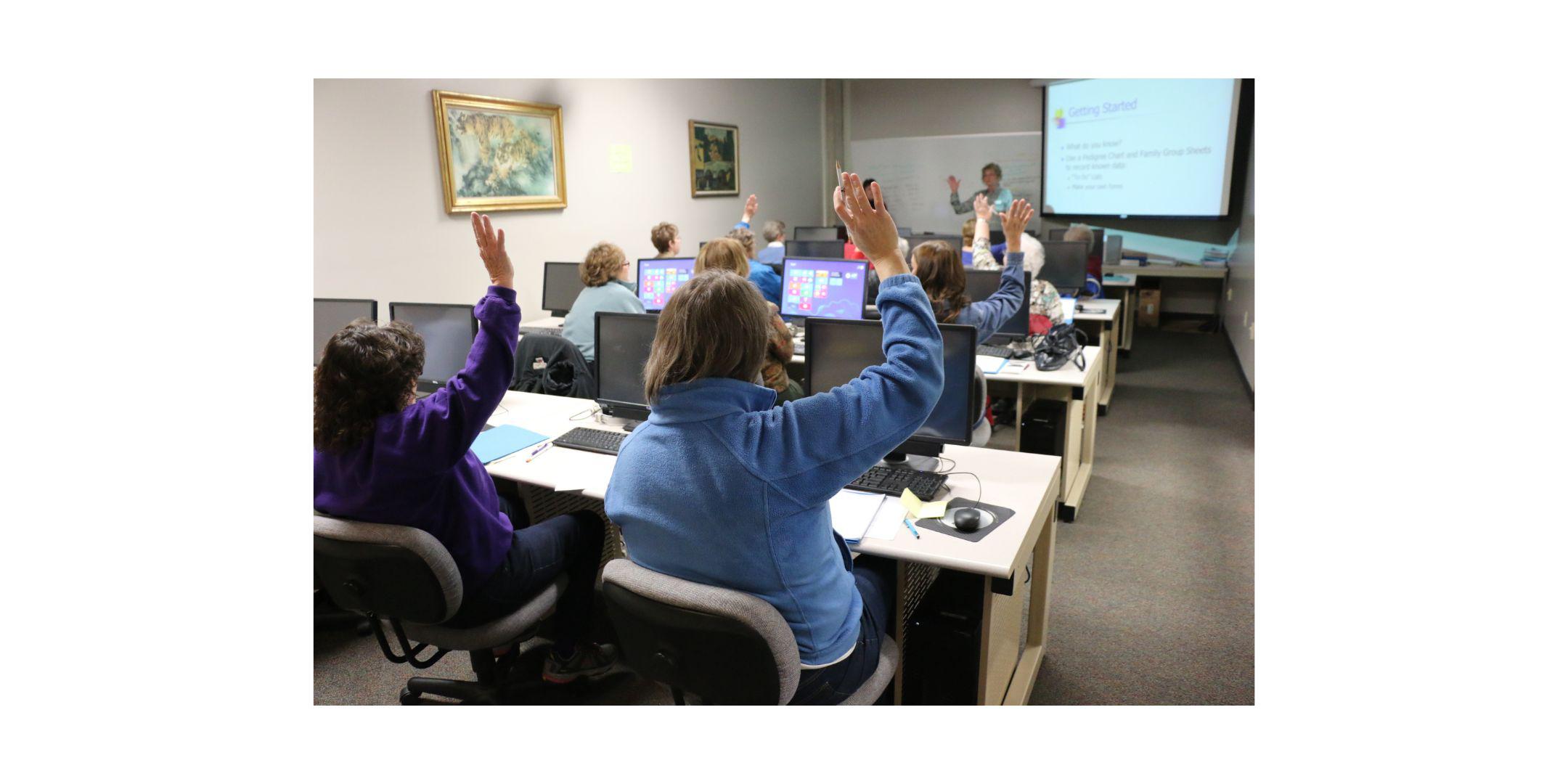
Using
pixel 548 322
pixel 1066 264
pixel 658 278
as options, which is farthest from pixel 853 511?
pixel 548 322

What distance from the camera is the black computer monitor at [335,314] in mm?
3326

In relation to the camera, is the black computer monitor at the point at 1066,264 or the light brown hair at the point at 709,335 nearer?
the light brown hair at the point at 709,335

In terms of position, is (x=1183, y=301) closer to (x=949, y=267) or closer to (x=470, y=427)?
(x=949, y=267)

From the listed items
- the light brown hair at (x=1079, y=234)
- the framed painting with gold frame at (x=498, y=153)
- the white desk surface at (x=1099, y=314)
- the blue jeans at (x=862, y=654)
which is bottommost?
the blue jeans at (x=862, y=654)

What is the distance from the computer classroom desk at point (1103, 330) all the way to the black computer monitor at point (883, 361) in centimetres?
272

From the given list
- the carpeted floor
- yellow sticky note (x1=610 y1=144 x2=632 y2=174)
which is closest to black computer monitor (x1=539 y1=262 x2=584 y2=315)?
yellow sticky note (x1=610 y1=144 x2=632 y2=174)

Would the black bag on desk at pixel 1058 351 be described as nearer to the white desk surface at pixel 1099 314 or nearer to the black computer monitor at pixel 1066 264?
the white desk surface at pixel 1099 314

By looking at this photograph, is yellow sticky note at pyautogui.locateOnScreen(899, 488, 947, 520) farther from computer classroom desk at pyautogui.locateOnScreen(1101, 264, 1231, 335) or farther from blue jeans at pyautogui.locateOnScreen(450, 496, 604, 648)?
computer classroom desk at pyautogui.locateOnScreen(1101, 264, 1231, 335)

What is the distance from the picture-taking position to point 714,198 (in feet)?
25.1

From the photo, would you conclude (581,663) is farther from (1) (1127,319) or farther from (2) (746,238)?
(1) (1127,319)

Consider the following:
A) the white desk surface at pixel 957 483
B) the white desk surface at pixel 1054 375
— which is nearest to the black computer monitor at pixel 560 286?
the white desk surface at pixel 957 483

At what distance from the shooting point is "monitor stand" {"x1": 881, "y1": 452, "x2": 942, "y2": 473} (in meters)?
2.30

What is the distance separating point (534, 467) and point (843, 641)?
1.20 meters

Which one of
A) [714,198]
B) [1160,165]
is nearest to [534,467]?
[714,198]
